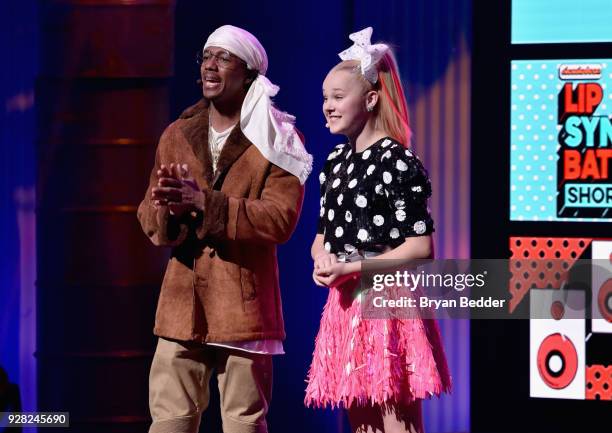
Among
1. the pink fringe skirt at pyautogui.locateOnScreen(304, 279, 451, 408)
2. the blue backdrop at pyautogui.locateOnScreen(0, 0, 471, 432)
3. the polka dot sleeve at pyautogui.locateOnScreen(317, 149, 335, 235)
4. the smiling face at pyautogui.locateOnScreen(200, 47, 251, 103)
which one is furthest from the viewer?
the blue backdrop at pyautogui.locateOnScreen(0, 0, 471, 432)

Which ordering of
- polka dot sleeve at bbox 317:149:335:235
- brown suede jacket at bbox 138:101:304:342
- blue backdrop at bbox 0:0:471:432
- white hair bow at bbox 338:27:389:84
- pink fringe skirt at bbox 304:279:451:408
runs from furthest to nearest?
blue backdrop at bbox 0:0:471:432, brown suede jacket at bbox 138:101:304:342, polka dot sleeve at bbox 317:149:335:235, white hair bow at bbox 338:27:389:84, pink fringe skirt at bbox 304:279:451:408

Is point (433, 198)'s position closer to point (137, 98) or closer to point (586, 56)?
point (586, 56)

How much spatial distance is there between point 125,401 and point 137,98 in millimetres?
1203

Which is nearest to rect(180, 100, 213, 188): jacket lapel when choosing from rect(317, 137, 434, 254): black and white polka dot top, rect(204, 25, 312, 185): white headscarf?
rect(204, 25, 312, 185): white headscarf

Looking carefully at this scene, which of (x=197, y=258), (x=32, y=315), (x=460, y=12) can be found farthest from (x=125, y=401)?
(x=460, y=12)

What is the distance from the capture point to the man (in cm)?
326

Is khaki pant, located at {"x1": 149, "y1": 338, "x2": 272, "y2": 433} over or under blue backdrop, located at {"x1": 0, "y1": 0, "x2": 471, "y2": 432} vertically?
under

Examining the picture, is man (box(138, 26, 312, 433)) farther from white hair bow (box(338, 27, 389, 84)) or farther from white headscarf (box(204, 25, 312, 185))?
white hair bow (box(338, 27, 389, 84))

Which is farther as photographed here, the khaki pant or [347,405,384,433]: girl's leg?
the khaki pant

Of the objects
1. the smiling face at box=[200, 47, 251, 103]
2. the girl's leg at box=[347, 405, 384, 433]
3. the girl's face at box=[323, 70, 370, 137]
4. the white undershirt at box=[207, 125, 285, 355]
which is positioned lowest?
the girl's leg at box=[347, 405, 384, 433]

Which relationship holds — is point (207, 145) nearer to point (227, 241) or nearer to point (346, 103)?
point (227, 241)

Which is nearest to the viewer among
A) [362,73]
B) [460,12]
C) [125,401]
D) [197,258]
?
[362,73]

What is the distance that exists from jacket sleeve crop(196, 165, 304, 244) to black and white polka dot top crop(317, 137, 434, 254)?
10.2 inches

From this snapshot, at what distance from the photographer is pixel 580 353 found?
445cm
